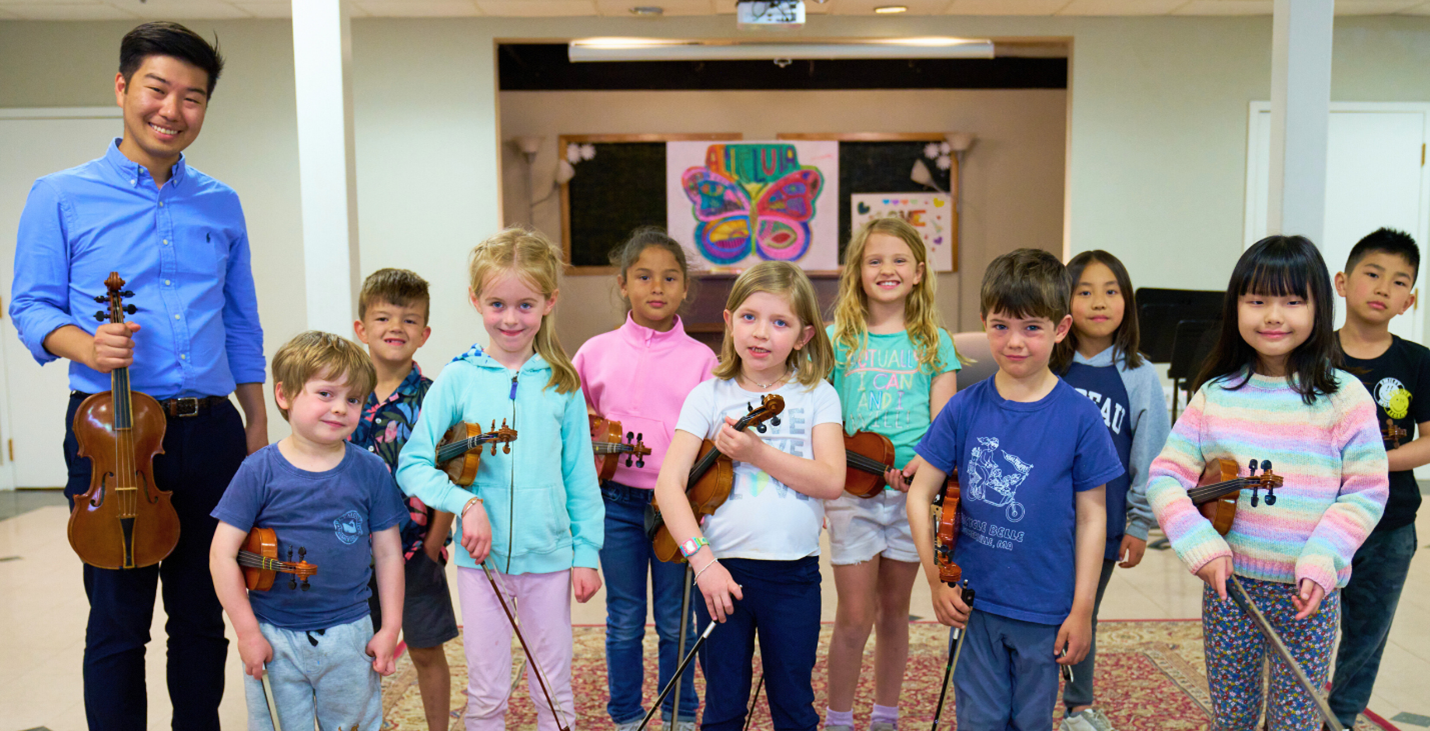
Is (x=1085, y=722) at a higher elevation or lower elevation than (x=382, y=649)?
lower

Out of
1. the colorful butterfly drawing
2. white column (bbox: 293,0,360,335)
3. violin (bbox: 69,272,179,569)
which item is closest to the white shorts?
violin (bbox: 69,272,179,569)

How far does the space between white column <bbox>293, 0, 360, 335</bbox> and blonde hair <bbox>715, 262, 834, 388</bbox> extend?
122 cm

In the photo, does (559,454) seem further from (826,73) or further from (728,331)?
(826,73)

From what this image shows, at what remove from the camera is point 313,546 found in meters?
1.57

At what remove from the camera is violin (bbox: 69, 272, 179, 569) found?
61.4 inches

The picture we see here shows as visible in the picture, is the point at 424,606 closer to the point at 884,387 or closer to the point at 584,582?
the point at 584,582

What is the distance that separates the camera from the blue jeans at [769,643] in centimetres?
174

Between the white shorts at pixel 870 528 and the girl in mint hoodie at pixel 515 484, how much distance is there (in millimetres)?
555

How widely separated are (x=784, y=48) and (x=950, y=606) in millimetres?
4188

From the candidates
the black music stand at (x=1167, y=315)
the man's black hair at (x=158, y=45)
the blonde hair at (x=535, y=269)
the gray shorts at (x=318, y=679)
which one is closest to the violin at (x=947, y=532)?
the blonde hair at (x=535, y=269)

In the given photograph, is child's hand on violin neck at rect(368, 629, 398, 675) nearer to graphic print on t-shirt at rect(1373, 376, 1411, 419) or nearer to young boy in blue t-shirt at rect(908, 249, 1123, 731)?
young boy in blue t-shirt at rect(908, 249, 1123, 731)

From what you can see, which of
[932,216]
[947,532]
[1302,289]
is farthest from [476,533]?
[932,216]

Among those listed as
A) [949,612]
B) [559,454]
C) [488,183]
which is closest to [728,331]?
[559,454]

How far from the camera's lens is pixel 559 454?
1843 millimetres
